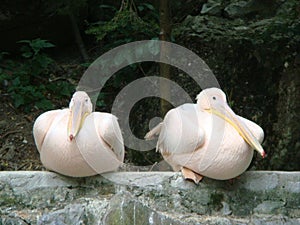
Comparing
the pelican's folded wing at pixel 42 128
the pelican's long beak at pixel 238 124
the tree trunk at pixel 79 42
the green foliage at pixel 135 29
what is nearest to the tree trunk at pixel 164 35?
the green foliage at pixel 135 29

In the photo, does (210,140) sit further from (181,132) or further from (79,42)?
(79,42)

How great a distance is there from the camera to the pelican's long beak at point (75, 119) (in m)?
3.24

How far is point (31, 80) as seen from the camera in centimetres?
571

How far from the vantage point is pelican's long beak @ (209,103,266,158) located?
126 inches

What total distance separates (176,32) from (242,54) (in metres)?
0.62

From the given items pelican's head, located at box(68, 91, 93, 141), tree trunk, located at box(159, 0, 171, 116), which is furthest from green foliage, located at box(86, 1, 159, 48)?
pelican's head, located at box(68, 91, 93, 141)

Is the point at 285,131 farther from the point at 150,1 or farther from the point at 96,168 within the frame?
the point at 96,168

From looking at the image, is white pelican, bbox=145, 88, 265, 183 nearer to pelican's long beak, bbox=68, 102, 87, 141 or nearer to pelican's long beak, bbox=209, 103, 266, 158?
pelican's long beak, bbox=209, 103, 266, 158

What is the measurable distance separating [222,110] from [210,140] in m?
0.22

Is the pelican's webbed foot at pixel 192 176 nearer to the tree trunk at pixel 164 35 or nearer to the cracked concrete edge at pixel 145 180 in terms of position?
the cracked concrete edge at pixel 145 180

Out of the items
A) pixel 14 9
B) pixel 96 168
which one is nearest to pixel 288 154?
pixel 96 168

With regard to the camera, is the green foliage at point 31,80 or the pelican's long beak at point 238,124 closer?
the pelican's long beak at point 238,124

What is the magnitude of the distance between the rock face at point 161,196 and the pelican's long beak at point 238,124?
0.28m

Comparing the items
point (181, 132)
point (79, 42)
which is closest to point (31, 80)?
point (79, 42)
